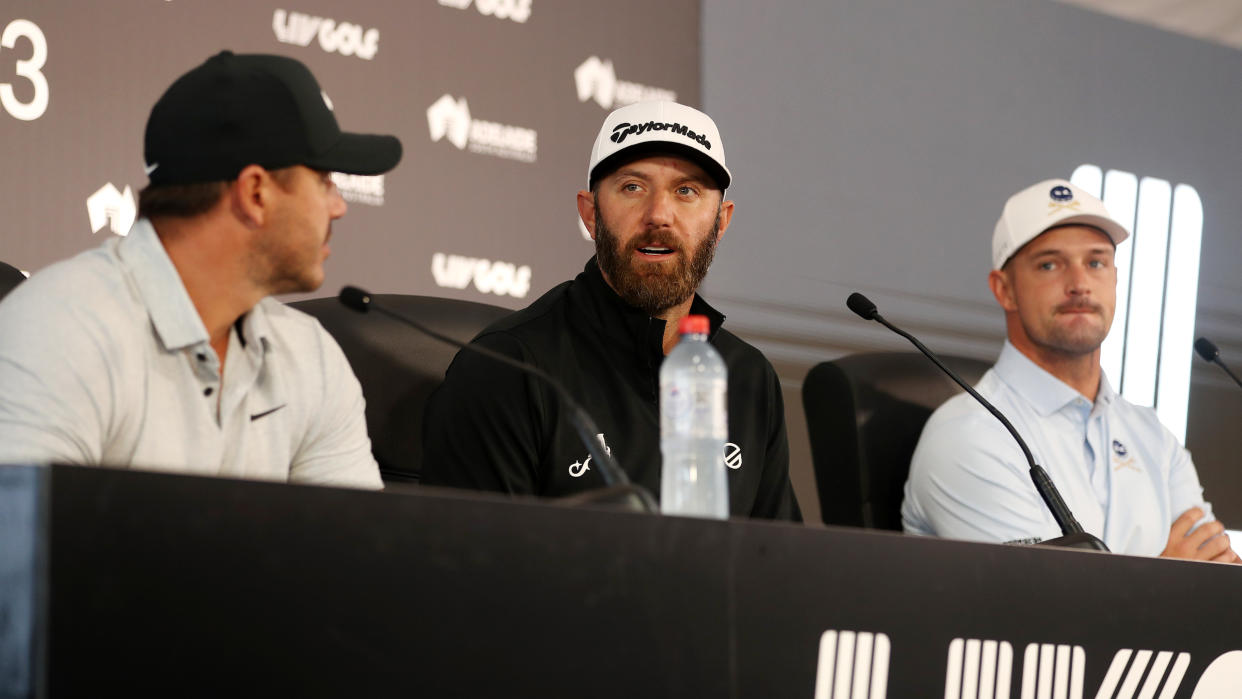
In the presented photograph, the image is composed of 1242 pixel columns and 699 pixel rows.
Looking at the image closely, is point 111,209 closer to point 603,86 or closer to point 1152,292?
point 603,86

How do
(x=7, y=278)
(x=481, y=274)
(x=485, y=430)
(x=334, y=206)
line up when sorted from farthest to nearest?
(x=481, y=274) → (x=485, y=430) → (x=7, y=278) → (x=334, y=206)

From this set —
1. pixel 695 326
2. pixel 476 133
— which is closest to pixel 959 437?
pixel 695 326

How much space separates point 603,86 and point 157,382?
1.79 meters

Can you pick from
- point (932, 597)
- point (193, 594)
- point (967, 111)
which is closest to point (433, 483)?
point (932, 597)

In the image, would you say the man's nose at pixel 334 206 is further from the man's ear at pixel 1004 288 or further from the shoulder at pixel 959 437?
the man's ear at pixel 1004 288

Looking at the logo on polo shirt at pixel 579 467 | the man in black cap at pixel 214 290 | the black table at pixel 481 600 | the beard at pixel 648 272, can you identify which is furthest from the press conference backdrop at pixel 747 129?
the black table at pixel 481 600

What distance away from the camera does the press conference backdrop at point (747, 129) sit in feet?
Result: 8.02

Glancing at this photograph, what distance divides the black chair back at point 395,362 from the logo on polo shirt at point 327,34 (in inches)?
32.4

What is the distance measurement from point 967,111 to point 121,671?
318 centimetres

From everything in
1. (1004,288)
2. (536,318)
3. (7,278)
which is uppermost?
(1004,288)

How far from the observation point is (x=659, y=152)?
2131mm

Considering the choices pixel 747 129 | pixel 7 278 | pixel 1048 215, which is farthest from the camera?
pixel 747 129

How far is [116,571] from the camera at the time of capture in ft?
2.77

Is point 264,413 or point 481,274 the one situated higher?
point 481,274
